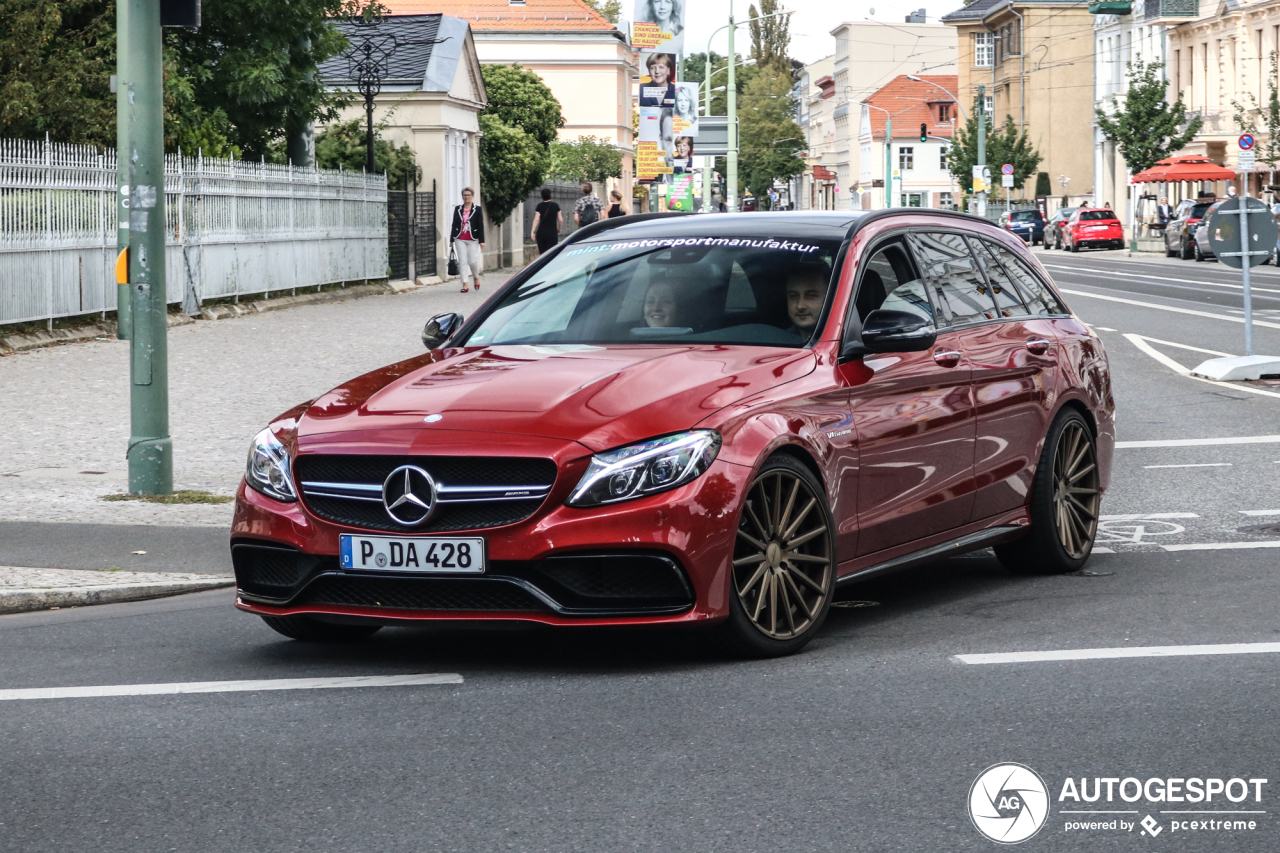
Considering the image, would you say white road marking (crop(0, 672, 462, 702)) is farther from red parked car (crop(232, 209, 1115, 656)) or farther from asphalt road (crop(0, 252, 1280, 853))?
red parked car (crop(232, 209, 1115, 656))

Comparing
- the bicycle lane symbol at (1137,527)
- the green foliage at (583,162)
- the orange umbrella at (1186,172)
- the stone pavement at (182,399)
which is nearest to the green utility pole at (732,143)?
the green foliage at (583,162)

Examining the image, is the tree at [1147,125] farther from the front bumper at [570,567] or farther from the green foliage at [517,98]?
the front bumper at [570,567]

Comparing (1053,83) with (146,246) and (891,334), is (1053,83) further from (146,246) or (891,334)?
(891,334)

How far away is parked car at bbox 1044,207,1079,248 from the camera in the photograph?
241ft

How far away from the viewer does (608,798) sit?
187 inches

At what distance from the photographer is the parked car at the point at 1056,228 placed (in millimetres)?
73438

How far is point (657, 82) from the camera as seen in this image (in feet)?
147

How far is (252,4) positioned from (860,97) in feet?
487

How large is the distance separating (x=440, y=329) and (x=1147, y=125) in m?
70.7

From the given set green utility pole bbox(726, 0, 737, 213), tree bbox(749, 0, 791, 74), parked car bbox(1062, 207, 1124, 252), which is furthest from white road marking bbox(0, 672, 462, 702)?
tree bbox(749, 0, 791, 74)

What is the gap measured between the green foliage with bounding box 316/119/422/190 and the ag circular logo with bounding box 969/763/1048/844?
36427 mm

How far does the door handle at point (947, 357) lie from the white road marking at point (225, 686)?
2332mm

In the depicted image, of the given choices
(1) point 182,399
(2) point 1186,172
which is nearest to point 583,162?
(2) point 1186,172

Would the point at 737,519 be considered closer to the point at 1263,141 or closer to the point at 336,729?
the point at 336,729
